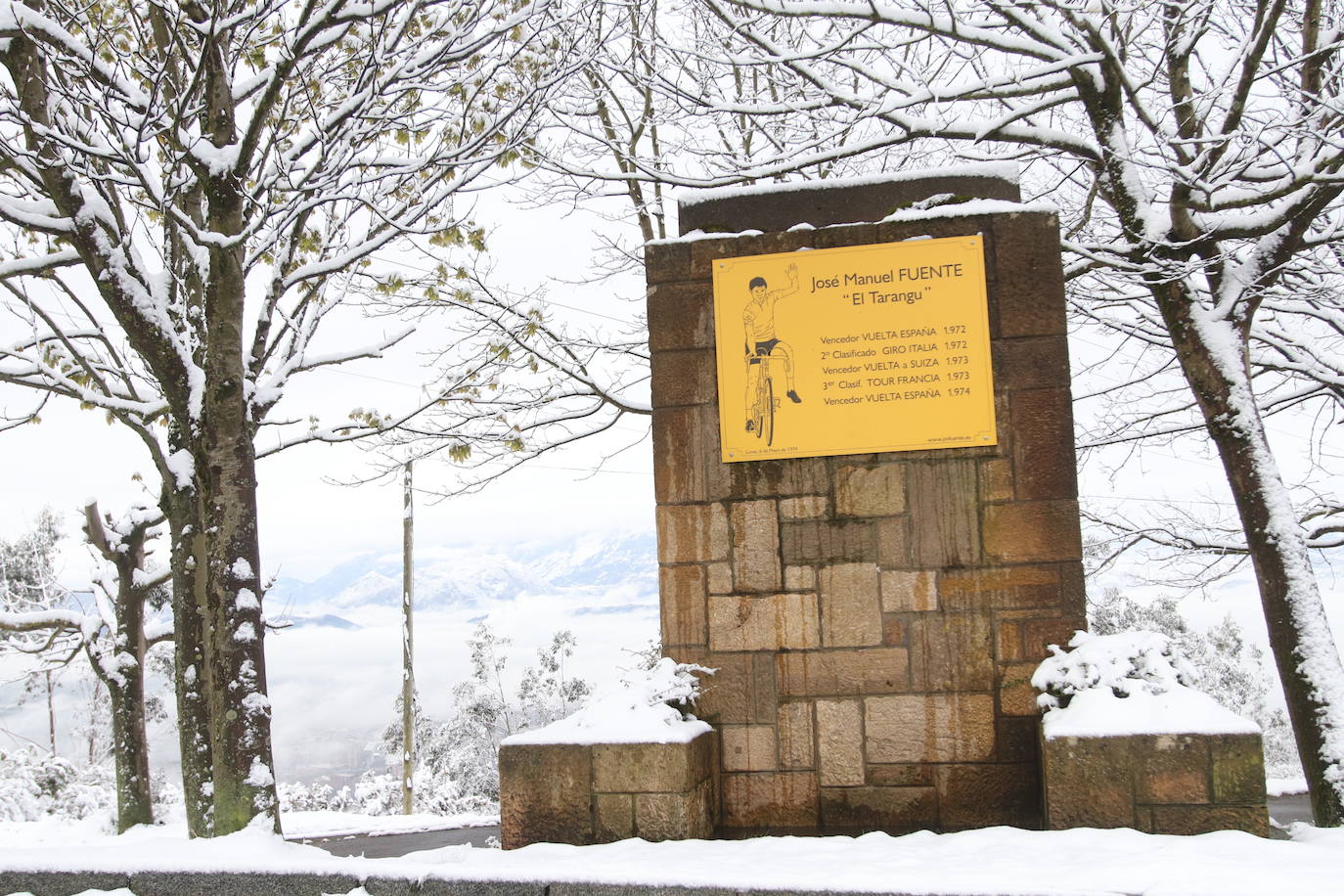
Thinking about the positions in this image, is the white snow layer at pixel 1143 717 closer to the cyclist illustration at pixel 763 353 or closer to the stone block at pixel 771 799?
the stone block at pixel 771 799

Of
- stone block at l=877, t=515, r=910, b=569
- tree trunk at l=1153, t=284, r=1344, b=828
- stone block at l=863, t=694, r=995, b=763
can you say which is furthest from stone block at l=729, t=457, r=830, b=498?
tree trunk at l=1153, t=284, r=1344, b=828

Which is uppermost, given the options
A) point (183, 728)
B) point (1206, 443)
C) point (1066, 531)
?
point (1206, 443)

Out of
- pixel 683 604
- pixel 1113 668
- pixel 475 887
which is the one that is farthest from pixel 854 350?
pixel 475 887

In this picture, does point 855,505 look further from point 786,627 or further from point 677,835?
point 677,835

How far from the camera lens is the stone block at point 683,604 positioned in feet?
16.0

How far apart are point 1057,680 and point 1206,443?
7449 millimetres

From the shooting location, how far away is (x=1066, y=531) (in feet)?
15.1

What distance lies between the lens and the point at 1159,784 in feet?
12.9

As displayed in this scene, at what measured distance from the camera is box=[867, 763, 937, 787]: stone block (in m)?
4.63

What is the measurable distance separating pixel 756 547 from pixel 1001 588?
1057 millimetres

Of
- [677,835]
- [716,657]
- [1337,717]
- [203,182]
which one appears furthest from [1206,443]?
[203,182]

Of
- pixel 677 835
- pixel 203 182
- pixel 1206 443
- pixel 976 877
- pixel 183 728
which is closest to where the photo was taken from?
pixel 976 877

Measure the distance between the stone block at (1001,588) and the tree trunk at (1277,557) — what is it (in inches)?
119

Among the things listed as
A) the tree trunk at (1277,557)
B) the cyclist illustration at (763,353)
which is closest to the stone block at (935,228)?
the cyclist illustration at (763,353)
